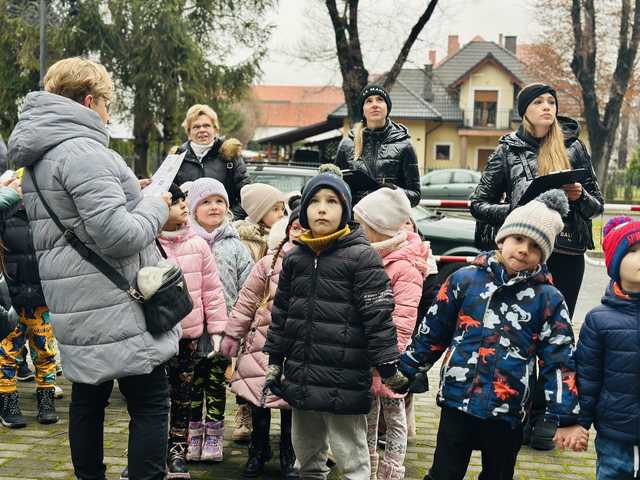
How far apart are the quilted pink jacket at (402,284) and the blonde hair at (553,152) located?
1.07m

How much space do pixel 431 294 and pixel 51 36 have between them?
2233cm

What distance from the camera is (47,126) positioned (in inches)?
140

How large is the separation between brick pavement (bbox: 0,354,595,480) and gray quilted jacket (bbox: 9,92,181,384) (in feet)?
4.20

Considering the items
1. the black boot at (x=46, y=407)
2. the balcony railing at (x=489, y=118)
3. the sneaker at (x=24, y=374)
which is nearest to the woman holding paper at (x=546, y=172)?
the black boot at (x=46, y=407)

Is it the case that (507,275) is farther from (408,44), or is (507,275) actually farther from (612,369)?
(408,44)

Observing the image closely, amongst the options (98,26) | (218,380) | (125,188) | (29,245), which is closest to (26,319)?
(29,245)

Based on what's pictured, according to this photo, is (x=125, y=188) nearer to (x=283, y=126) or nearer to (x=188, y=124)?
(x=188, y=124)

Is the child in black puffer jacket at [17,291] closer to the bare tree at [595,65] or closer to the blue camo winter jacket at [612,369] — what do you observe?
the blue camo winter jacket at [612,369]

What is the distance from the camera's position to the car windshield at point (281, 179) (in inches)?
390

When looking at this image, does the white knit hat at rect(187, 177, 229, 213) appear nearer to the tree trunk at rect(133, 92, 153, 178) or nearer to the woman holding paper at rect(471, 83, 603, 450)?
the woman holding paper at rect(471, 83, 603, 450)

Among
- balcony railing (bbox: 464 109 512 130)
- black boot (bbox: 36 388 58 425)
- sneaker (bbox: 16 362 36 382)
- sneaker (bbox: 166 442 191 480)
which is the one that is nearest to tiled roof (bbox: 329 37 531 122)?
balcony railing (bbox: 464 109 512 130)

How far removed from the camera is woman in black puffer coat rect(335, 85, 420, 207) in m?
5.68

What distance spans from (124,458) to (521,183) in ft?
9.53

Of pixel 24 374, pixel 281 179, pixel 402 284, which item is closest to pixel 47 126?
pixel 402 284
